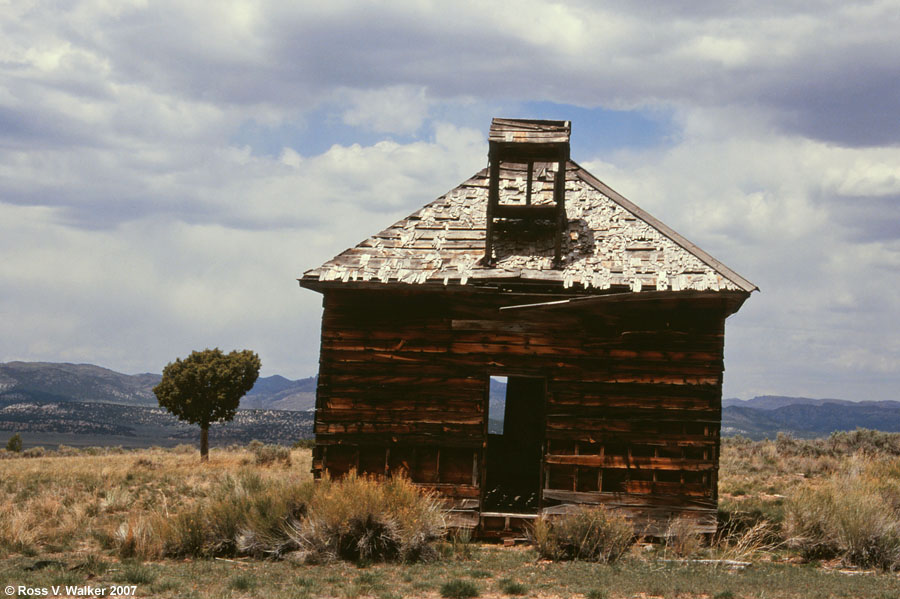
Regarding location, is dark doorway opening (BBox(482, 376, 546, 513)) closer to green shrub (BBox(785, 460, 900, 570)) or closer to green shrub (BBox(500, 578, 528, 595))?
green shrub (BBox(785, 460, 900, 570))

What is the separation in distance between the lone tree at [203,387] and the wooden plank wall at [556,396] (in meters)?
21.8

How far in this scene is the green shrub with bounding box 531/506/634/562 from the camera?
10.2 m

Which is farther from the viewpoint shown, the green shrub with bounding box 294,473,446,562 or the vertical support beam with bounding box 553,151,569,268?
the vertical support beam with bounding box 553,151,569,268

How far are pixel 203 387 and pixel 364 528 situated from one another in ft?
78.8

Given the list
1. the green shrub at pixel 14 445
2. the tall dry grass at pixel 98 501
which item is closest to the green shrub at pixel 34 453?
the green shrub at pixel 14 445

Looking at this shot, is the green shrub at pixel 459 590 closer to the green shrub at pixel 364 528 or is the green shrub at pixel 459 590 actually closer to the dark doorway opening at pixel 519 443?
the green shrub at pixel 364 528

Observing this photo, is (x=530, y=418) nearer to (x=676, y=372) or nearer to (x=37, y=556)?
(x=676, y=372)

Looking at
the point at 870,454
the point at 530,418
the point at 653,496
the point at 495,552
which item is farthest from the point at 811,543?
the point at 870,454

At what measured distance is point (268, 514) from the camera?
34.4ft

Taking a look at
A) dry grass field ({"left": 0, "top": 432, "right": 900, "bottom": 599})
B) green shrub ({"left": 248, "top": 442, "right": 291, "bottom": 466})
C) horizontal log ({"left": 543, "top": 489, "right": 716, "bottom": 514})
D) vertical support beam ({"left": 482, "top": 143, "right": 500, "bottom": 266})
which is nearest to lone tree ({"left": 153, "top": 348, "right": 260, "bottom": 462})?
green shrub ({"left": 248, "top": 442, "right": 291, "bottom": 466})

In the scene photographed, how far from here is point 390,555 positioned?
32.7ft

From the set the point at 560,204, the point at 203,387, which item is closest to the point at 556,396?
the point at 560,204

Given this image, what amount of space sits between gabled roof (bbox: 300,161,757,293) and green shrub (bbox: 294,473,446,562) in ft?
9.88

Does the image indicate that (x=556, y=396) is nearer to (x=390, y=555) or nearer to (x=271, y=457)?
(x=390, y=555)
